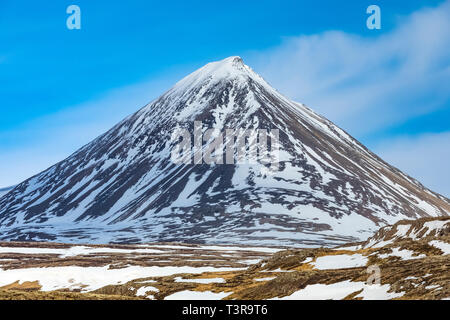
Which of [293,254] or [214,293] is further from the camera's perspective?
[293,254]

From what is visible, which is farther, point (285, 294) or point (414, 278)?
point (285, 294)

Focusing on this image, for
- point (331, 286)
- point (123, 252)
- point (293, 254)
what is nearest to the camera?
point (331, 286)
